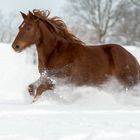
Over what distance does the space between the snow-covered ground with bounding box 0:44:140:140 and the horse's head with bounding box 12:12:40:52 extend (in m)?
0.90

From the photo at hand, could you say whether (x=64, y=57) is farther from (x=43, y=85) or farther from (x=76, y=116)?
(x=76, y=116)

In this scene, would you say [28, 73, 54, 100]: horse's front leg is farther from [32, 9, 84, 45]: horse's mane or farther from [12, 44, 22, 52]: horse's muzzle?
[32, 9, 84, 45]: horse's mane

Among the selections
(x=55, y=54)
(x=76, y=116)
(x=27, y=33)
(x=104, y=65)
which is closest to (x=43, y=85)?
(x=55, y=54)

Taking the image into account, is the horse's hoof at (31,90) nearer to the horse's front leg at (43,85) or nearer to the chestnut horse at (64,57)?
the chestnut horse at (64,57)

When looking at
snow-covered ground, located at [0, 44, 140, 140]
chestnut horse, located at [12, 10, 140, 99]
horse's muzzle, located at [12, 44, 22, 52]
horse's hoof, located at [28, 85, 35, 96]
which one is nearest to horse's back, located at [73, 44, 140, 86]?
chestnut horse, located at [12, 10, 140, 99]

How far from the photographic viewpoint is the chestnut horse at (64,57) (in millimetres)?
8453

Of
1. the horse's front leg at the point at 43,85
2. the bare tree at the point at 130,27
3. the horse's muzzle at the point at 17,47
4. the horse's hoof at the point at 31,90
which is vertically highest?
the horse's muzzle at the point at 17,47

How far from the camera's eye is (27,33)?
8531mm

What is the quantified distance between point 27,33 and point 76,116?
9.74 ft

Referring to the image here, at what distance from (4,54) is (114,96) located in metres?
8.16

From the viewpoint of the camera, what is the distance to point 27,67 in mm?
15234

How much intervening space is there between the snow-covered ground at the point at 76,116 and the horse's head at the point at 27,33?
0.90 metres

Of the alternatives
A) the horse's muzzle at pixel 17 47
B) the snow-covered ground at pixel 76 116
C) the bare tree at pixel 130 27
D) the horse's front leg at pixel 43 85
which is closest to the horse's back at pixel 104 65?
the snow-covered ground at pixel 76 116

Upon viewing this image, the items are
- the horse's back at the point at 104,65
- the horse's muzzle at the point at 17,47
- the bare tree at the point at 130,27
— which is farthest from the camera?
the bare tree at the point at 130,27
